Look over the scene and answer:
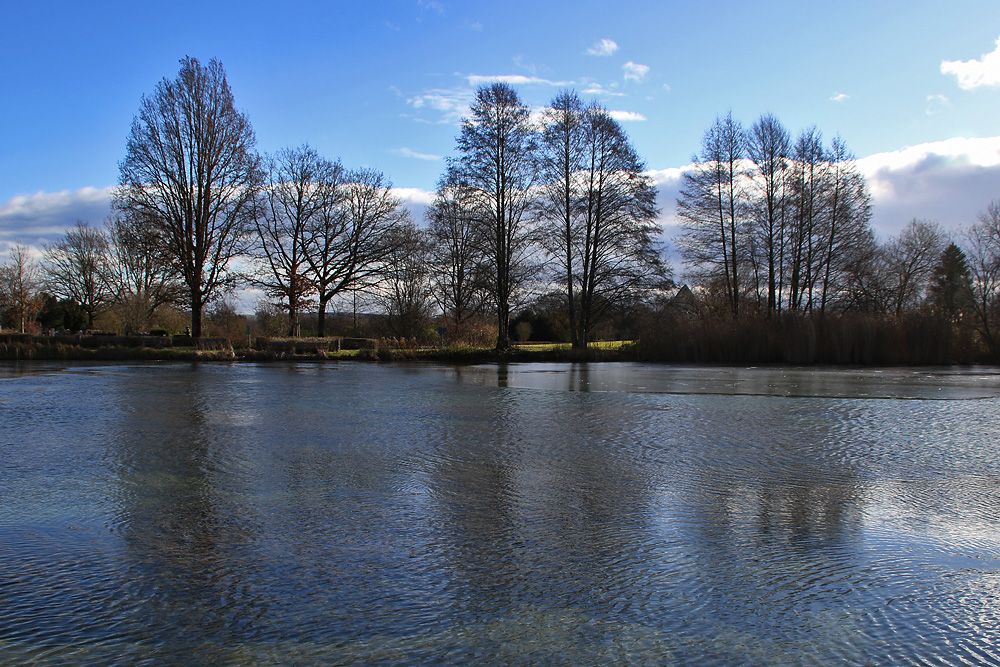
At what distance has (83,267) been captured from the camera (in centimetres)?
4791

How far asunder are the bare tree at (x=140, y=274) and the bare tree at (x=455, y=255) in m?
12.3

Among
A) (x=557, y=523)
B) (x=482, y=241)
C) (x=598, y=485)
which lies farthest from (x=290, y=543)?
(x=482, y=241)

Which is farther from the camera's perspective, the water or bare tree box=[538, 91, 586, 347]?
bare tree box=[538, 91, 586, 347]

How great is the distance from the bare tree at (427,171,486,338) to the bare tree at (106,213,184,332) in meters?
12.3

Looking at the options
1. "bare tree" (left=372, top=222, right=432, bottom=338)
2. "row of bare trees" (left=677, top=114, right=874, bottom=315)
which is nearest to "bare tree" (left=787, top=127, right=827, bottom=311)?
"row of bare trees" (left=677, top=114, right=874, bottom=315)

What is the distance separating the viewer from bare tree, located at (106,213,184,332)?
29.5m

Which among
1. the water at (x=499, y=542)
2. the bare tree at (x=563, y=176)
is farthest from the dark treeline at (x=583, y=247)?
the water at (x=499, y=542)

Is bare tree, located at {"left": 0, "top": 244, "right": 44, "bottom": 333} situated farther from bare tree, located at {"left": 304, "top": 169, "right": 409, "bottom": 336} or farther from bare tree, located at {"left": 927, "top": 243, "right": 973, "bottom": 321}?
bare tree, located at {"left": 927, "top": 243, "right": 973, "bottom": 321}

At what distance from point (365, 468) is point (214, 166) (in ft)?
94.0

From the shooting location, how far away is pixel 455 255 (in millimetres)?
32938

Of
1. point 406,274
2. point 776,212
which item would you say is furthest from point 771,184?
point 406,274

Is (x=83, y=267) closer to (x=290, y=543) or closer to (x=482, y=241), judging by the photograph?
(x=482, y=241)

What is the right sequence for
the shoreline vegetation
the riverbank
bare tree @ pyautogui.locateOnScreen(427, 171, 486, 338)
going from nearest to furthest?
the shoreline vegetation, the riverbank, bare tree @ pyautogui.locateOnScreen(427, 171, 486, 338)

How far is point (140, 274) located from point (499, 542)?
49.3 m
